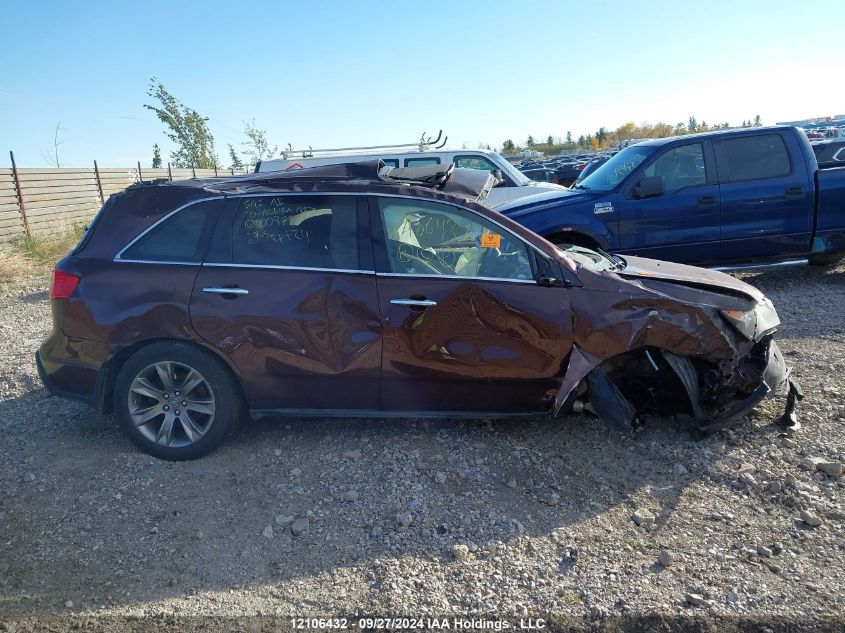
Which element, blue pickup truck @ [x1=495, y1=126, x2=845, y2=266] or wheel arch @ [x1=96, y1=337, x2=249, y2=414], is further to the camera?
blue pickup truck @ [x1=495, y1=126, x2=845, y2=266]

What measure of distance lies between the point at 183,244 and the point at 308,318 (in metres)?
0.98

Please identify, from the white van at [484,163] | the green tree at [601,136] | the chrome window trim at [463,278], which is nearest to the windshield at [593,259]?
the chrome window trim at [463,278]

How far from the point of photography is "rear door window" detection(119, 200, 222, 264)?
409 centimetres

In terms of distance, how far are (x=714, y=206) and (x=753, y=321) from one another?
3.93 metres

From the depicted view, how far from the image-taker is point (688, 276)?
4.33 meters

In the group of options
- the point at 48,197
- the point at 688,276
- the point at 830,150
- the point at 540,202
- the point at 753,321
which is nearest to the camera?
the point at 753,321

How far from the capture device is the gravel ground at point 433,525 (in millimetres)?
2795

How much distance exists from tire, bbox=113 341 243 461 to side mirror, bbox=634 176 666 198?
17.9ft

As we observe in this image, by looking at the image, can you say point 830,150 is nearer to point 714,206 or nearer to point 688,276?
point 714,206

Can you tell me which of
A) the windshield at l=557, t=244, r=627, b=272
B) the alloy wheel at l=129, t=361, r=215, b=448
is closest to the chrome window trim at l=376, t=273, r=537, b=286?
the windshield at l=557, t=244, r=627, b=272

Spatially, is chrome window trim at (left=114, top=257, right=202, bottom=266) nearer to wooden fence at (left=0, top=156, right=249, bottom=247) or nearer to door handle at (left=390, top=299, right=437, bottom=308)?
door handle at (left=390, top=299, right=437, bottom=308)

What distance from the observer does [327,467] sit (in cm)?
396

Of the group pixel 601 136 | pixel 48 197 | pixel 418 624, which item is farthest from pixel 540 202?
pixel 601 136

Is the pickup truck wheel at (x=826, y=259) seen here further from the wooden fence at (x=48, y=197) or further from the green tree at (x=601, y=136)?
the green tree at (x=601, y=136)
